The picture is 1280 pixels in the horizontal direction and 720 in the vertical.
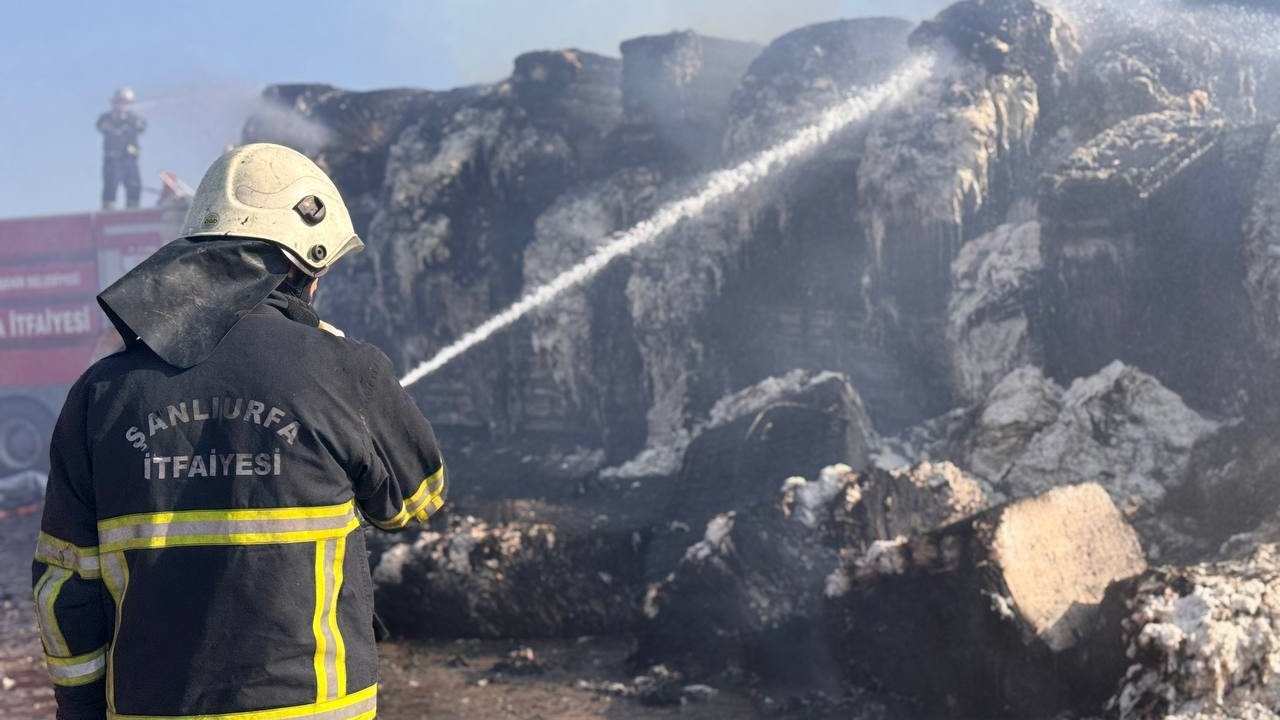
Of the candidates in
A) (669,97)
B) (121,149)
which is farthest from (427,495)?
(121,149)

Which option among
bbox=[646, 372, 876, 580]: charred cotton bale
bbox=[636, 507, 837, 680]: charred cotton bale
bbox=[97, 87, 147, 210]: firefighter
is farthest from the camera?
bbox=[97, 87, 147, 210]: firefighter

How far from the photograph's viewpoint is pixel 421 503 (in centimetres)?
200

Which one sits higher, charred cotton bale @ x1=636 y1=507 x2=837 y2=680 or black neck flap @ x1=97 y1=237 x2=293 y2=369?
black neck flap @ x1=97 y1=237 x2=293 y2=369

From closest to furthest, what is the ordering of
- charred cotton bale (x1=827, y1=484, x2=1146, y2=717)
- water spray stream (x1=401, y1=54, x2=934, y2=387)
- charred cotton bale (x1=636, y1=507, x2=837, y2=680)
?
1. charred cotton bale (x1=827, y1=484, x2=1146, y2=717)
2. charred cotton bale (x1=636, y1=507, x2=837, y2=680)
3. water spray stream (x1=401, y1=54, x2=934, y2=387)

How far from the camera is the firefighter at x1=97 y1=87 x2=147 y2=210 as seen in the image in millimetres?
15898

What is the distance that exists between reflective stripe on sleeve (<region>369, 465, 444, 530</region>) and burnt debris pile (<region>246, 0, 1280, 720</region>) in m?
2.82

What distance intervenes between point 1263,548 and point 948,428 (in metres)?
2.92

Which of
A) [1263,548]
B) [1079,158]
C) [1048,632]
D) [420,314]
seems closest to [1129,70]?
[1079,158]

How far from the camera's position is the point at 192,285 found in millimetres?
1856

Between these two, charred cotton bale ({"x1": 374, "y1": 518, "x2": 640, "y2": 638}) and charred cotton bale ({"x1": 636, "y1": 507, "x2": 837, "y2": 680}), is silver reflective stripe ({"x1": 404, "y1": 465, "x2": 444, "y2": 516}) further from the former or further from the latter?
charred cotton bale ({"x1": 374, "y1": 518, "x2": 640, "y2": 638})

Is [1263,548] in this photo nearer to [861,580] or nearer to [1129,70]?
[861,580]

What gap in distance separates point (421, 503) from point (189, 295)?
548 mm

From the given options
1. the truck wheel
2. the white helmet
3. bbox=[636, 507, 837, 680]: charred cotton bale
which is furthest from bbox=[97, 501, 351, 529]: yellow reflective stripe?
the truck wheel

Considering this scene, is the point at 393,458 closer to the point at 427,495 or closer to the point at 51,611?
the point at 427,495
